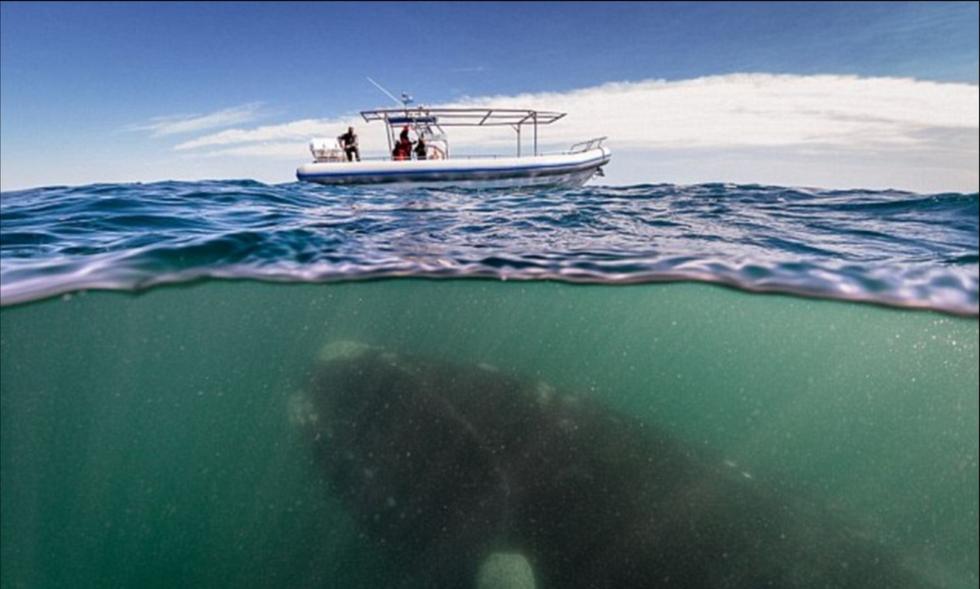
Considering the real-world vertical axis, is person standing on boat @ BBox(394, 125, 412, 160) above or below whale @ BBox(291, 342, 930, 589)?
above

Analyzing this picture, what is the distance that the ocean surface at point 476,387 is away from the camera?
662 cm

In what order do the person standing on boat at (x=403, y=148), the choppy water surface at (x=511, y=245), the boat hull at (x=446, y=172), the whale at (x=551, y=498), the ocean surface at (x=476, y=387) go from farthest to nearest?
the person standing on boat at (x=403, y=148), the boat hull at (x=446, y=172), the choppy water surface at (x=511, y=245), the ocean surface at (x=476, y=387), the whale at (x=551, y=498)

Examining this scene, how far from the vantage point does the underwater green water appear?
304 inches

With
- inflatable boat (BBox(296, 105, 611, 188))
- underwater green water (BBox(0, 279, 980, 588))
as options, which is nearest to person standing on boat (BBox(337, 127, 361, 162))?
inflatable boat (BBox(296, 105, 611, 188))

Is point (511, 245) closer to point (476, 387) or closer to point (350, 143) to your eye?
point (476, 387)

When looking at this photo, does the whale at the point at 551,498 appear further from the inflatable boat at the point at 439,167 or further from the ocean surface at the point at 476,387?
the inflatable boat at the point at 439,167

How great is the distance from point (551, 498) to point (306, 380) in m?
4.54

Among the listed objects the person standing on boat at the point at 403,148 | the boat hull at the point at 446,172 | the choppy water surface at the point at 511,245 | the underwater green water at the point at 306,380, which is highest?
the person standing on boat at the point at 403,148

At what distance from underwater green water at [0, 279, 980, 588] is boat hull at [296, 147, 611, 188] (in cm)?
962

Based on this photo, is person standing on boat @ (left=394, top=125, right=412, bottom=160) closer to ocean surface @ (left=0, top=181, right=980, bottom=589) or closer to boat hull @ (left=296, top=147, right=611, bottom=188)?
boat hull @ (left=296, top=147, right=611, bottom=188)

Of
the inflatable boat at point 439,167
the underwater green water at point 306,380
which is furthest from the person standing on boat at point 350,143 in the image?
the underwater green water at point 306,380

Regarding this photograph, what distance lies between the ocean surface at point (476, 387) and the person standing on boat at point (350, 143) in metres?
9.44

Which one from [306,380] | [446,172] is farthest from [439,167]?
[306,380]

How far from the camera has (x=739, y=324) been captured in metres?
10.1
